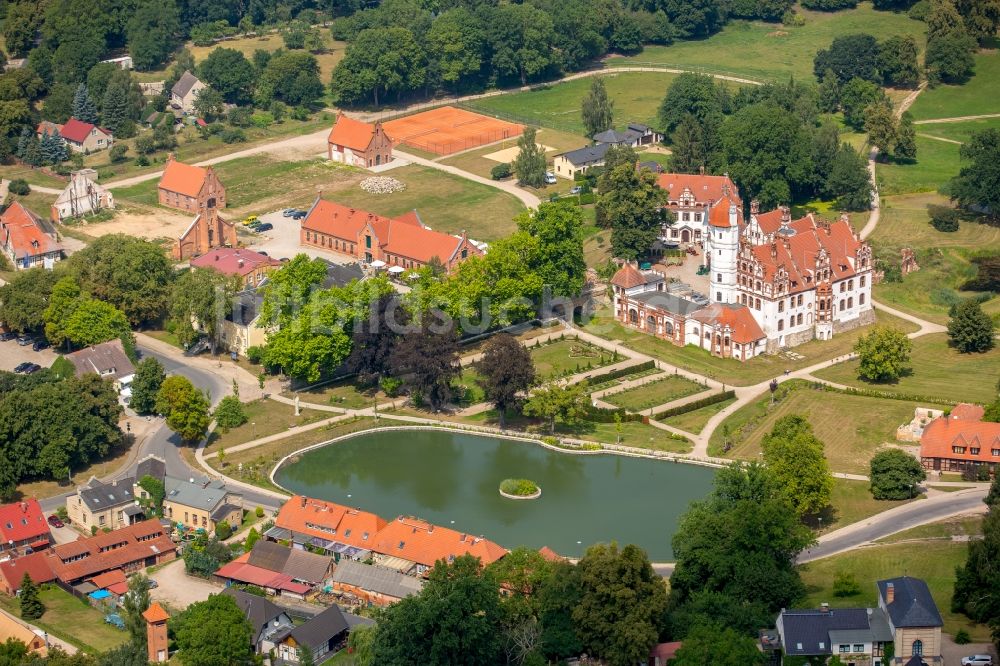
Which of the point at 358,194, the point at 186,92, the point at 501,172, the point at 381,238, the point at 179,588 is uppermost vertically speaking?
the point at 186,92

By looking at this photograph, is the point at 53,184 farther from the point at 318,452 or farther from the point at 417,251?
the point at 318,452

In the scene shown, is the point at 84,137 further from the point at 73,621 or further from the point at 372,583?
the point at 372,583

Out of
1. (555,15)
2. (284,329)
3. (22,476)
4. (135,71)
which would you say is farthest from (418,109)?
(22,476)

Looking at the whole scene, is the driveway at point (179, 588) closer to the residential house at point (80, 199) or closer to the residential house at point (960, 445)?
the residential house at point (960, 445)

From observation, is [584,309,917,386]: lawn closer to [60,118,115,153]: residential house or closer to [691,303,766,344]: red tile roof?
[691,303,766,344]: red tile roof

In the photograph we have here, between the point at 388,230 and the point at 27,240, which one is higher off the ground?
the point at 388,230

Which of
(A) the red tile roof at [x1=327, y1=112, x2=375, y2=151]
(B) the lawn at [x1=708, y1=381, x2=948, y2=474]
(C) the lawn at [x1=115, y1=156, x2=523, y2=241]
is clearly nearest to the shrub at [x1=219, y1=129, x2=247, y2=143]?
(C) the lawn at [x1=115, y1=156, x2=523, y2=241]

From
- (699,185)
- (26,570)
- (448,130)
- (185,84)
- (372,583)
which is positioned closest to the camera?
(372,583)

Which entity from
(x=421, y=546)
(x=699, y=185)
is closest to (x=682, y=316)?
(x=699, y=185)
